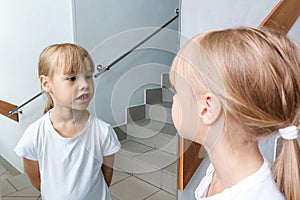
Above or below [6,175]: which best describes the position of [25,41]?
above

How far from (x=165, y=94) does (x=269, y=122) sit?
0.58 meters

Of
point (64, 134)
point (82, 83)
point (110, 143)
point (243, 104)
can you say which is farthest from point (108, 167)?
point (243, 104)

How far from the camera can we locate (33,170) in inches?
32.7

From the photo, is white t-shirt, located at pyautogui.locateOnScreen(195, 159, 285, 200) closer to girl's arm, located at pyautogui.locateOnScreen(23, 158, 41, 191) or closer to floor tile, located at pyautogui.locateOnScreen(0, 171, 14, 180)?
girl's arm, located at pyautogui.locateOnScreen(23, 158, 41, 191)

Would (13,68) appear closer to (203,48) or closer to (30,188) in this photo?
(30,188)

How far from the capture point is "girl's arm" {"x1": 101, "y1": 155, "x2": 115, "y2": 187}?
2.99 feet

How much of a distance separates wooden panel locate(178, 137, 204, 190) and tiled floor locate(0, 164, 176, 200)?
0.38 ft

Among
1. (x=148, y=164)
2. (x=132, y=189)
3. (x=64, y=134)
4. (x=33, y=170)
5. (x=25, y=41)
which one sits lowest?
(x=132, y=189)

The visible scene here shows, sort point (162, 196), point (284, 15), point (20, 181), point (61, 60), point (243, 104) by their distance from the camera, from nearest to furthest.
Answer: point (243, 104), point (61, 60), point (20, 181), point (284, 15), point (162, 196)

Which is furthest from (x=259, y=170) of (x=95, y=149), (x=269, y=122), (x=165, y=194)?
(x=165, y=194)

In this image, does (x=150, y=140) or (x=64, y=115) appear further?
(x=150, y=140)

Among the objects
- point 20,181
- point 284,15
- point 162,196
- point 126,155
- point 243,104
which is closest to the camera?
point 243,104

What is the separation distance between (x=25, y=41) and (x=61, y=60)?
0.14 metres

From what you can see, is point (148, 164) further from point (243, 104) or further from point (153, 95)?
point (243, 104)
